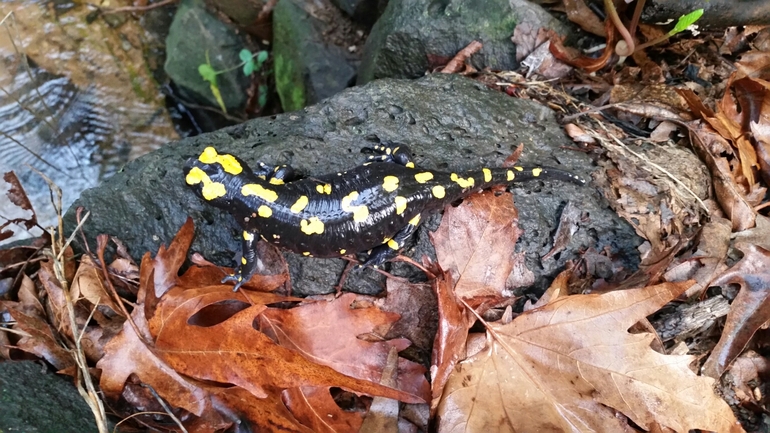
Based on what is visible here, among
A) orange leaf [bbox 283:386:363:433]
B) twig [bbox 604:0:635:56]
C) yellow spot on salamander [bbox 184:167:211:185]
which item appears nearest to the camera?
orange leaf [bbox 283:386:363:433]

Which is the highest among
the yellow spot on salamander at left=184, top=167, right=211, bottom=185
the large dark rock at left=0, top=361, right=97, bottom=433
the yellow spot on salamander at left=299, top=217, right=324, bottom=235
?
the yellow spot on salamander at left=184, top=167, right=211, bottom=185

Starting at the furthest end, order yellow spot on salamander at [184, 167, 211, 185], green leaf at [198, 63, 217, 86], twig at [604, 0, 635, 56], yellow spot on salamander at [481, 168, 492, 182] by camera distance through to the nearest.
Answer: green leaf at [198, 63, 217, 86], twig at [604, 0, 635, 56], yellow spot on salamander at [481, 168, 492, 182], yellow spot on salamander at [184, 167, 211, 185]

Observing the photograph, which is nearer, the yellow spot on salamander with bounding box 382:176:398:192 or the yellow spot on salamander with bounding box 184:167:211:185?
the yellow spot on salamander with bounding box 184:167:211:185

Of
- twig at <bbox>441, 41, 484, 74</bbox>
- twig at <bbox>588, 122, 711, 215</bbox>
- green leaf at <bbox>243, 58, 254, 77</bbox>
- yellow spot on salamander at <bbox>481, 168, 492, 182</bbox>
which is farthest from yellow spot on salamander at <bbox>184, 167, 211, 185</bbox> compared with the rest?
green leaf at <bbox>243, 58, 254, 77</bbox>

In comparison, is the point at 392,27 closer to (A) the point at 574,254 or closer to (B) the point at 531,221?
(B) the point at 531,221

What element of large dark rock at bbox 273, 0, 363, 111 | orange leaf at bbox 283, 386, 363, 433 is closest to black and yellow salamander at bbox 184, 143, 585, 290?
orange leaf at bbox 283, 386, 363, 433

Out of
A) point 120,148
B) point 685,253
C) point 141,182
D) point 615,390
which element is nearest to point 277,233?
point 141,182

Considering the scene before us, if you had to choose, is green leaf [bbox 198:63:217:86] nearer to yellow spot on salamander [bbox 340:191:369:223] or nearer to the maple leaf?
yellow spot on salamander [bbox 340:191:369:223]

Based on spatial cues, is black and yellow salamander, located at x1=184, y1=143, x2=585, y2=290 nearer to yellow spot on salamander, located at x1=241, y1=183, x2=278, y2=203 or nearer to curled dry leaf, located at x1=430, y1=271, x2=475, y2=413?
yellow spot on salamander, located at x1=241, y1=183, x2=278, y2=203

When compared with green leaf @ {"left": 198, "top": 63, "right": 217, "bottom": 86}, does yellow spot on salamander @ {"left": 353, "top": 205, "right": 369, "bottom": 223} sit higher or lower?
lower
